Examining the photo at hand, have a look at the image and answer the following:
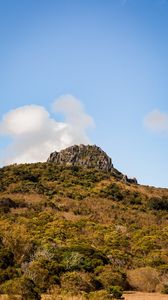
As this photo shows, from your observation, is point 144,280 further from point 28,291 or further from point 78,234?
point 78,234

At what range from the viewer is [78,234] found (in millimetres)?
43031

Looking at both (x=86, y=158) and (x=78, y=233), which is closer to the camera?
(x=78, y=233)

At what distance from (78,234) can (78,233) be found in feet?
1.13

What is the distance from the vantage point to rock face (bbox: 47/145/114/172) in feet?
289

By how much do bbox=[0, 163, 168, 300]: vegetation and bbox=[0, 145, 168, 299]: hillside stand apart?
0.16 ft

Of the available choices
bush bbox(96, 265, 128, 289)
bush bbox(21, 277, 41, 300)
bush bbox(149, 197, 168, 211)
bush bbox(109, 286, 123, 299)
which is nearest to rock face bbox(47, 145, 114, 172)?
bush bbox(149, 197, 168, 211)

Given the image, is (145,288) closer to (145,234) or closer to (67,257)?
(67,257)

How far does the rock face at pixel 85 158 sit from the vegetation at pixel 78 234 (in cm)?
838

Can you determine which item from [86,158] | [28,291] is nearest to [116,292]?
[28,291]

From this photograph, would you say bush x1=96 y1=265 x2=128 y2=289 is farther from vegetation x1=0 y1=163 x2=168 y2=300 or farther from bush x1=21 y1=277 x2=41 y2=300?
bush x1=21 y1=277 x2=41 y2=300

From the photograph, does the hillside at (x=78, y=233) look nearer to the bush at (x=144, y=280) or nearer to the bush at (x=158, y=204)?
the bush at (x=144, y=280)

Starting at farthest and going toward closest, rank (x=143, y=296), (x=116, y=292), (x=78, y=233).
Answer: (x=78, y=233)
(x=143, y=296)
(x=116, y=292)

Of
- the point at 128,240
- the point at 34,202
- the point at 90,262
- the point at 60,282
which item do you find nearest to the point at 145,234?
the point at 128,240

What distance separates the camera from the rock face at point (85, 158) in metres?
88.2
